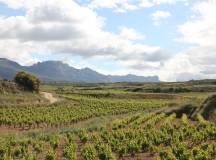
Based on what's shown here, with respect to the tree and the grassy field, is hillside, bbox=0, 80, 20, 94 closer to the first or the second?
the grassy field

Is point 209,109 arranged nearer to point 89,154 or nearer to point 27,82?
point 89,154

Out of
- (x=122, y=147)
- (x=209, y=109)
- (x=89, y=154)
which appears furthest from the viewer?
(x=209, y=109)

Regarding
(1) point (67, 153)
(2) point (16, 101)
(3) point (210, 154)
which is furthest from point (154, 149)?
(2) point (16, 101)

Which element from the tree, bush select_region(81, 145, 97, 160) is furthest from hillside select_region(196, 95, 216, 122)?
the tree

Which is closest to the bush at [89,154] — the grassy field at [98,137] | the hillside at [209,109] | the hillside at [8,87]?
the grassy field at [98,137]

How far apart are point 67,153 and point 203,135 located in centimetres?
1325

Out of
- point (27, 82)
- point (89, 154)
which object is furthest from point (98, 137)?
point (27, 82)

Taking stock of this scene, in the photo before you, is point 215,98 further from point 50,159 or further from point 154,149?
point 50,159

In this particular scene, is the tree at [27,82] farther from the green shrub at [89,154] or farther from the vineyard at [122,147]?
the green shrub at [89,154]

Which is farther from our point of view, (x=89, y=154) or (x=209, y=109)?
(x=209, y=109)

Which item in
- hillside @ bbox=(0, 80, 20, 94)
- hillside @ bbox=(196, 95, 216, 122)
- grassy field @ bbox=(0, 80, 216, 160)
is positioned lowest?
grassy field @ bbox=(0, 80, 216, 160)

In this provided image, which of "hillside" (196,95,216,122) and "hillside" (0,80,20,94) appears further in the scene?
"hillside" (0,80,20,94)

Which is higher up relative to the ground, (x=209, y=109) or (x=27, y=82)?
(x=27, y=82)

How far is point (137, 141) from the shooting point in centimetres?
3291
